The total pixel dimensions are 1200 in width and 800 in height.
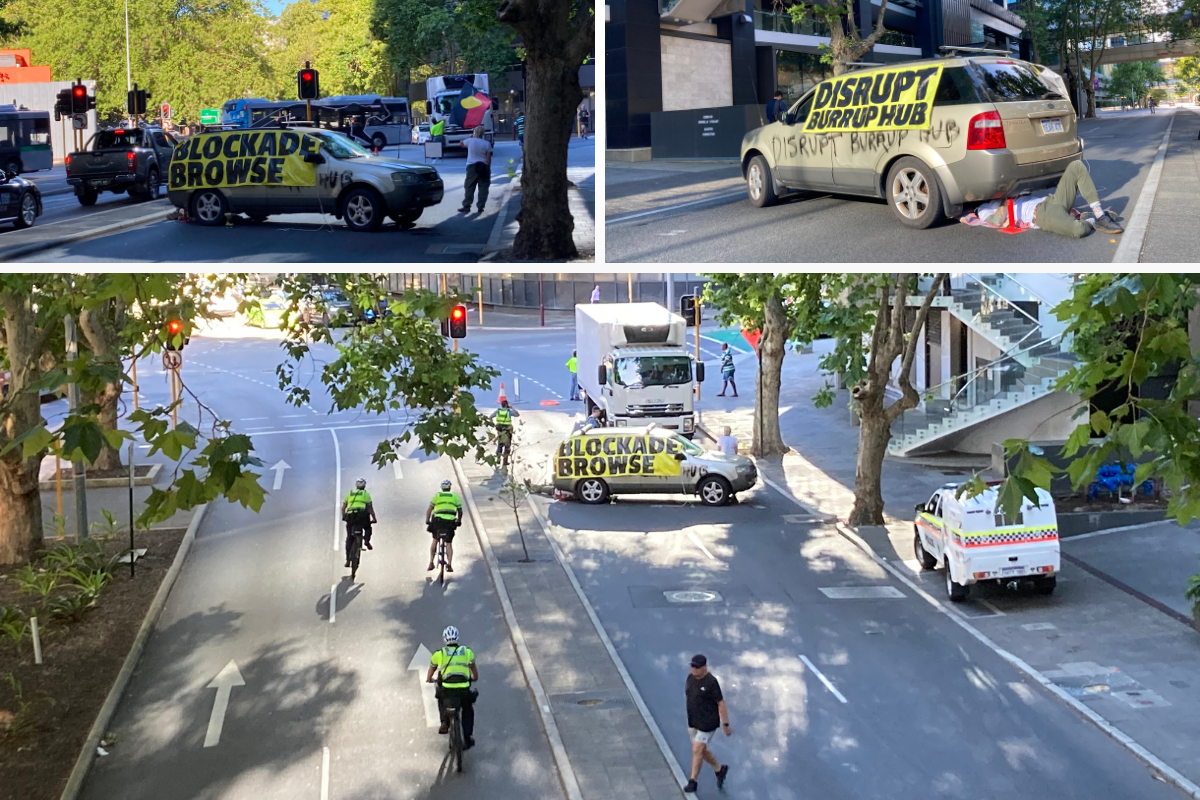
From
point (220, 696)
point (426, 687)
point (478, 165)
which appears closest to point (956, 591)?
point (426, 687)

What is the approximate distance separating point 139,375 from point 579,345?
76.3 ft

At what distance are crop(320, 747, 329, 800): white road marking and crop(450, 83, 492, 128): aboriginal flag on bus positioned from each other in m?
7.31

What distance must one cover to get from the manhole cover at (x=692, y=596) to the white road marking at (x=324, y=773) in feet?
22.2

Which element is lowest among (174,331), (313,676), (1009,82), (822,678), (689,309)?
(822,678)

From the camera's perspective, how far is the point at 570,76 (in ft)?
25.9

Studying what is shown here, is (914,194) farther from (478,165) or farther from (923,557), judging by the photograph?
(923,557)

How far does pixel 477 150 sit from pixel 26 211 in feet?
10.4

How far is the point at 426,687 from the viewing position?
15227 millimetres

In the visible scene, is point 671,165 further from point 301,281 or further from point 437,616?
point 437,616

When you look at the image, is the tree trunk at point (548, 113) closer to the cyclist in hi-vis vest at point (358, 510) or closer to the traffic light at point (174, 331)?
the traffic light at point (174, 331)

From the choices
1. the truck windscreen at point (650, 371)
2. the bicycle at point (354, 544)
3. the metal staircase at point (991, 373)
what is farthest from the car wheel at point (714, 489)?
the bicycle at point (354, 544)

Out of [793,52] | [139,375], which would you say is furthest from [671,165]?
[139,375]

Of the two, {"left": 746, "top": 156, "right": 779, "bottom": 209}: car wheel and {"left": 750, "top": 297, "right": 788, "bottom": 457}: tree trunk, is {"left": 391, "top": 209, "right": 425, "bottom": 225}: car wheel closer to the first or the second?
{"left": 746, "top": 156, "right": 779, "bottom": 209}: car wheel

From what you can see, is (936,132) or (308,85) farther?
(308,85)
